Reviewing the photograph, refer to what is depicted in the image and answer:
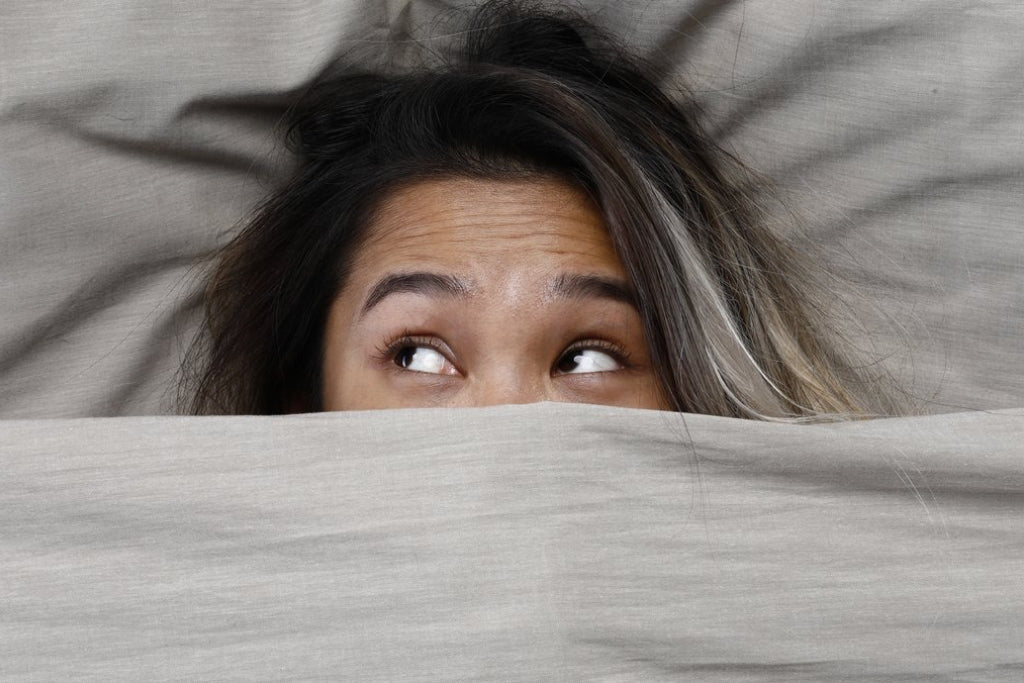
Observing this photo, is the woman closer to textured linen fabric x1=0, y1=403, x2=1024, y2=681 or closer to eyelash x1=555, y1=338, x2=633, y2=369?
eyelash x1=555, y1=338, x2=633, y2=369

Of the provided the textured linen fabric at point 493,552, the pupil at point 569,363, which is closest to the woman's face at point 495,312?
the pupil at point 569,363

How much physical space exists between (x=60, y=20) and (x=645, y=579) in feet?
2.69

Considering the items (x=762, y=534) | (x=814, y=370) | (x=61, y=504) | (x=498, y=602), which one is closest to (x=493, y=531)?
(x=498, y=602)

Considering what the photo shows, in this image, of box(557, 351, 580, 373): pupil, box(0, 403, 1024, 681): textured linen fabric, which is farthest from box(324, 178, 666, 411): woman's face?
box(0, 403, 1024, 681): textured linen fabric

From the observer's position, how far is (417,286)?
0.97 m

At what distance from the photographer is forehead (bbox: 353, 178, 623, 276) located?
971 millimetres

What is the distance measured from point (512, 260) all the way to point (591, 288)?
0.08 metres

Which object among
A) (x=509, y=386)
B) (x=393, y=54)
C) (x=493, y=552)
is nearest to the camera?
(x=493, y=552)

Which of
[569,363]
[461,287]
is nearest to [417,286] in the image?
[461,287]

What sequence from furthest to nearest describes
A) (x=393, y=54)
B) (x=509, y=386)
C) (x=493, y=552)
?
(x=393, y=54), (x=509, y=386), (x=493, y=552)

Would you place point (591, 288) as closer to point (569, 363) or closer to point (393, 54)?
point (569, 363)

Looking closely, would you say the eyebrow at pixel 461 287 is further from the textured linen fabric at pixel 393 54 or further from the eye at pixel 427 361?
the textured linen fabric at pixel 393 54

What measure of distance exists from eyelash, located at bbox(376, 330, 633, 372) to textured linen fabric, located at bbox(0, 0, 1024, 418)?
12.4 inches

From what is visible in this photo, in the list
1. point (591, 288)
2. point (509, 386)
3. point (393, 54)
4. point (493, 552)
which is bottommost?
point (493, 552)
